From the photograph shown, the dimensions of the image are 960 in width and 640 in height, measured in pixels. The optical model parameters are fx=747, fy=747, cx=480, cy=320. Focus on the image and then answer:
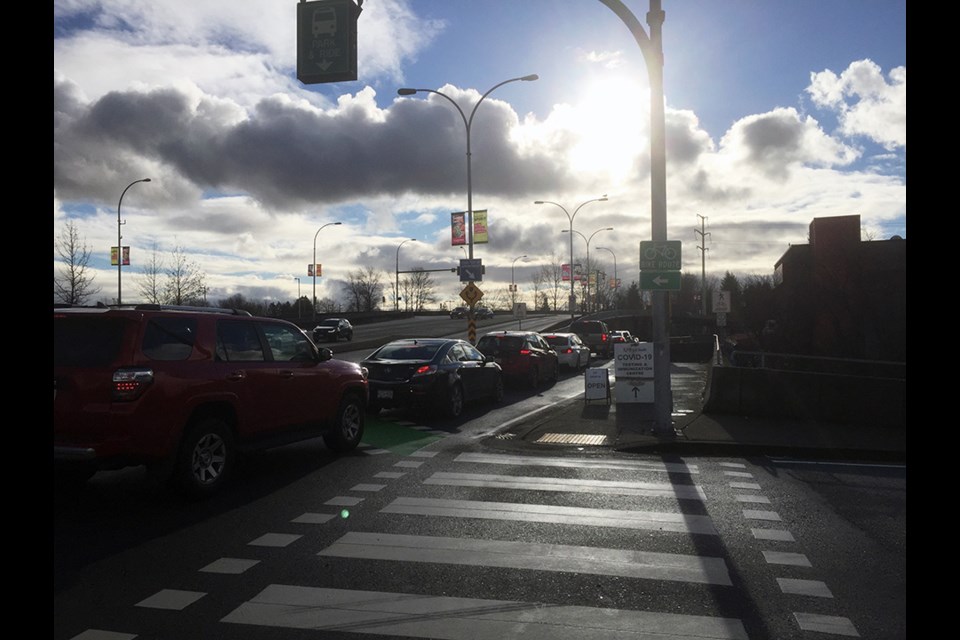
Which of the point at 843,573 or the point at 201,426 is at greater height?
the point at 201,426

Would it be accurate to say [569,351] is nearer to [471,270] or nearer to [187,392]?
[471,270]

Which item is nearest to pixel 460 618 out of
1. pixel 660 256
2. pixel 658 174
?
pixel 660 256

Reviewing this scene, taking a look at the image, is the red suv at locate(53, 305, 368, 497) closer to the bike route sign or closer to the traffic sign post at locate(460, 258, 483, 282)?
the bike route sign

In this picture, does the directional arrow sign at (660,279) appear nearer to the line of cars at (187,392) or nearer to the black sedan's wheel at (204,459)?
the line of cars at (187,392)

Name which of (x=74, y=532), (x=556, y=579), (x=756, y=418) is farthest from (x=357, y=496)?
(x=756, y=418)

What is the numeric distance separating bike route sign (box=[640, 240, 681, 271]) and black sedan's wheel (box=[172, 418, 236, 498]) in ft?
23.4

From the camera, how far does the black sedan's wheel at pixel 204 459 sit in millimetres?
7209

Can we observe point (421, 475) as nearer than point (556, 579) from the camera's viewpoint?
No

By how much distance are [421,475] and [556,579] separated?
3878 millimetres

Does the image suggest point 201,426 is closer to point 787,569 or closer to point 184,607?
point 184,607

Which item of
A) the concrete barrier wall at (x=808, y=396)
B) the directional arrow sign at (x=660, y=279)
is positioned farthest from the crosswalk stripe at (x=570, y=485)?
the concrete barrier wall at (x=808, y=396)

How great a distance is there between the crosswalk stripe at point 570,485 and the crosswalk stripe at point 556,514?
807mm

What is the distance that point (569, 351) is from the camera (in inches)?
1131
